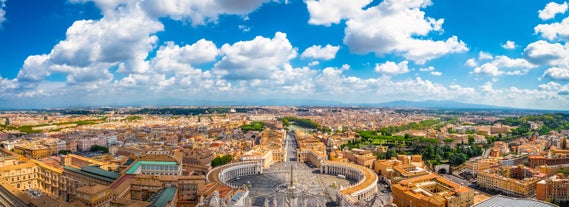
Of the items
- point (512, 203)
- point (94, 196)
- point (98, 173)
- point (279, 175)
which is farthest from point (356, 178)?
point (94, 196)

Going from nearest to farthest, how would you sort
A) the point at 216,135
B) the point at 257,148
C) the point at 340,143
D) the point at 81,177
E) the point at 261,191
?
the point at 81,177, the point at 261,191, the point at 257,148, the point at 340,143, the point at 216,135

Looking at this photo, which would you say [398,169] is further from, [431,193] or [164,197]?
[164,197]

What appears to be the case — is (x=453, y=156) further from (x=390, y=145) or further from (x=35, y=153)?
(x=35, y=153)

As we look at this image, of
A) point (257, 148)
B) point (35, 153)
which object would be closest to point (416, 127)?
point (257, 148)

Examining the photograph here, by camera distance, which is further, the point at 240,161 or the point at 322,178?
the point at 240,161

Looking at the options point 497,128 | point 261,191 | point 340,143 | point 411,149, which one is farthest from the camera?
point 497,128

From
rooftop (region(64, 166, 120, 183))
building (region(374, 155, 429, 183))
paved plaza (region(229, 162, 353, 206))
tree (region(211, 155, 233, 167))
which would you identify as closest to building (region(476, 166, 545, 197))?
building (region(374, 155, 429, 183))

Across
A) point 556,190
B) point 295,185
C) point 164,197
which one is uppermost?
point 164,197

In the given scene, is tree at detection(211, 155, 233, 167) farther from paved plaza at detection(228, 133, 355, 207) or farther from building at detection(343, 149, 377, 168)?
building at detection(343, 149, 377, 168)
